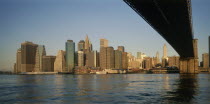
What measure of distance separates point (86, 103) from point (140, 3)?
53.9 ft

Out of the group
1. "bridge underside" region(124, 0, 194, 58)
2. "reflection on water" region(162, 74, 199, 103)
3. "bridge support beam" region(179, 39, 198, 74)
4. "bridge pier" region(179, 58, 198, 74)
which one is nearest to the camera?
"reflection on water" region(162, 74, 199, 103)

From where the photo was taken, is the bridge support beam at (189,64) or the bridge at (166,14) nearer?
the bridge at (166,14)

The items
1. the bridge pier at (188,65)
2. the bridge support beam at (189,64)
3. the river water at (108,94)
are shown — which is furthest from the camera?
the bridge pier at (188,65)

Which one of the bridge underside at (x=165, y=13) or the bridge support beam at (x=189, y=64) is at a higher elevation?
the bridge underside at (x=165, y=13)

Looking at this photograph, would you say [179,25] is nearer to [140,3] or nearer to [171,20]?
[171,20]

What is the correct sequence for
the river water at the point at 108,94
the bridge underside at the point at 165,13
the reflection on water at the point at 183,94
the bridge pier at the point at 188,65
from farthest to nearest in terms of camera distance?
the bridge pier at the point at 188,65, the bridge underside at the point at 165,13, the reflection on water at the point at 183,94, the river water at the point at 108,94

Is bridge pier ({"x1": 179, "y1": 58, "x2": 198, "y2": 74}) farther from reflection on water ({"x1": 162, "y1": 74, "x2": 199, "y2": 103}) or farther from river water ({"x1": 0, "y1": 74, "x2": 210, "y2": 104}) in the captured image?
reflection on water ({"x1": 162, "y1": 74, "x2": 199, "y2": 103})

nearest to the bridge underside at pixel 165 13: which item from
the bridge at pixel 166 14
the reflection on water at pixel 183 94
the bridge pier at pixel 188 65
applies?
the bridge at pixel 166 14

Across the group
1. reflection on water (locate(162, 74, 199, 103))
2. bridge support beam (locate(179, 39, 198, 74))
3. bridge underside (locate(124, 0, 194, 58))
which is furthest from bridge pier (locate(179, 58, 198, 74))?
reflection on water (locate(162, 74, 199, 103))

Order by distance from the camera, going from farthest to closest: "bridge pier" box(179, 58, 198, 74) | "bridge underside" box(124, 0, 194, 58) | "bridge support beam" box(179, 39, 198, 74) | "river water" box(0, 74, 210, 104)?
1. "bridge pier" box(179, 58, 198, 74)
2. "bridge support beam" box(179, 39, 198, 74)
3. "bridge underside" box(124, 0, 194, 58)
4. "river water" box(0, 74, 210, 104)

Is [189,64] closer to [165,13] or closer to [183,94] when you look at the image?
[165,13]

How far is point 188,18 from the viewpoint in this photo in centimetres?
4484

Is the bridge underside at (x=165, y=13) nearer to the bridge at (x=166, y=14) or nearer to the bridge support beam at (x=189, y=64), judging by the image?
the bridge at (x=166, y=14)

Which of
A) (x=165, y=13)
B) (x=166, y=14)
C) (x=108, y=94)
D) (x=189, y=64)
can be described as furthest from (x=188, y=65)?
(x=108, y=94)
